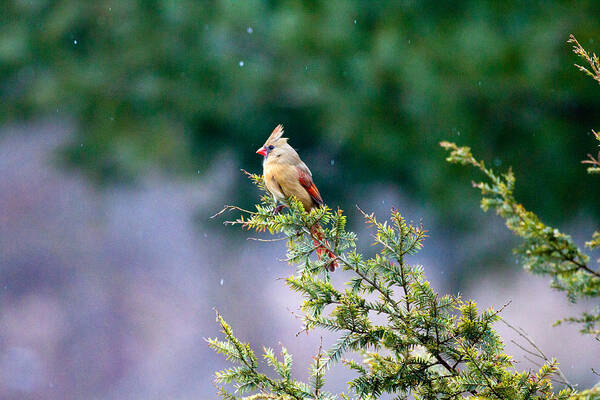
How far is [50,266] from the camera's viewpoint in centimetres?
644

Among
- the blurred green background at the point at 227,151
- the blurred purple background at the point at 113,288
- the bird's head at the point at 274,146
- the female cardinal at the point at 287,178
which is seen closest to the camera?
the female cardinal at the point at 287,178

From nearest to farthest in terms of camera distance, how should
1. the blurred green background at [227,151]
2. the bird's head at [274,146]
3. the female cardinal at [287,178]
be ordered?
the female cardinal at [287,178]
the bird's head at [274,146]
the blurred green background at [227,151]

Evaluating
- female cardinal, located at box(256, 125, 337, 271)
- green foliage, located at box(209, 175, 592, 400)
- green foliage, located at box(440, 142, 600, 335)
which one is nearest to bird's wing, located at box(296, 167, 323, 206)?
female cardinal, located at box(256, 125, 337, 271)

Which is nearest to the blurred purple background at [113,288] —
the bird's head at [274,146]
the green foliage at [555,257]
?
the bird's head at [274,146]

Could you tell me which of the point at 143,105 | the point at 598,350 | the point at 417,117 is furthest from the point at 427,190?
the point at 598,350

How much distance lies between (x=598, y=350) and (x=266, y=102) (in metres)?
3.44

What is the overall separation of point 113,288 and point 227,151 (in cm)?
258

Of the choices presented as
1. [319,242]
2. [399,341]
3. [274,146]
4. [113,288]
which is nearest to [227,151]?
[113,288]

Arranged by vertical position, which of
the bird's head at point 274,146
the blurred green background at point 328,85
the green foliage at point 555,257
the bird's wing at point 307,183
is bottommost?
the green foliage at point 555,257

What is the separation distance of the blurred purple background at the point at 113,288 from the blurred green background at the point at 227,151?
20 mm

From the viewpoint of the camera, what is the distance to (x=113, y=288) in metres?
6.42

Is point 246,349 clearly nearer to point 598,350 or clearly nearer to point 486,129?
point 486,129

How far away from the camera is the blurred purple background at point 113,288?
601cm

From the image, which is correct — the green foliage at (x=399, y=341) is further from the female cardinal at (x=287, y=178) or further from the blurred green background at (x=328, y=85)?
the blurred green background at (x=328, y=85)
